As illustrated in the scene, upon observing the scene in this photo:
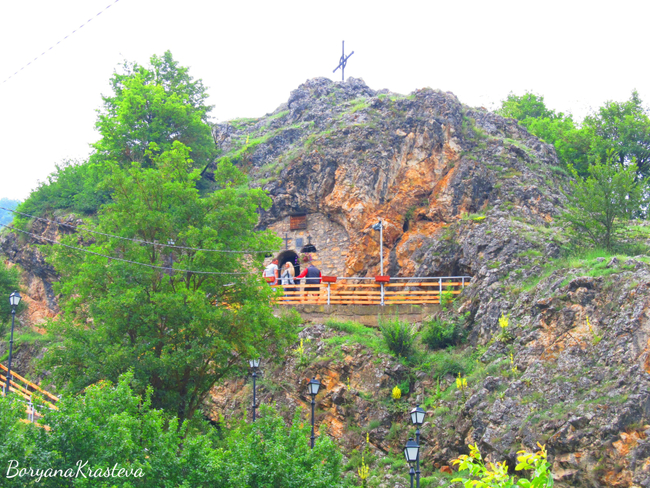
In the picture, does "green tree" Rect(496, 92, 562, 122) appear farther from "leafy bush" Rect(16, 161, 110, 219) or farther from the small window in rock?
"leafy bush" Rect(16, 161, 110, 219)

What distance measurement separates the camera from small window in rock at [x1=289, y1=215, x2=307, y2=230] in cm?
2598

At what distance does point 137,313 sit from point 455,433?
820 centimetres

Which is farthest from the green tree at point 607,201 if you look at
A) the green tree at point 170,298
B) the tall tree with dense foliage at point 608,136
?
the tall tree with dense foliage at point 608,136

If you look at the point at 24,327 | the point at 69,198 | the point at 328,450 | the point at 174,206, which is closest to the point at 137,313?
the point at 174,206

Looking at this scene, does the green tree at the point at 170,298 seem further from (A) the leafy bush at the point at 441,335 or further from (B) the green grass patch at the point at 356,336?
(A) the leafy bush at the point at 441,335

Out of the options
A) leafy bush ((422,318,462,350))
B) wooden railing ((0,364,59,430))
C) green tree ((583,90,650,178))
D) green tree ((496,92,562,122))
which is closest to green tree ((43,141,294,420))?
wooden railing ((0,364,59,430))

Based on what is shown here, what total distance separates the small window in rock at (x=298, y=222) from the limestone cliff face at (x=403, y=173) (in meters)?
0.24

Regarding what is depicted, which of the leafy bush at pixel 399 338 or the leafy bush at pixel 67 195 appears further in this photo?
the leafy bush at pixel 67 195

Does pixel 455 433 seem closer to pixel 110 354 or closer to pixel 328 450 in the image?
pixel 328 450

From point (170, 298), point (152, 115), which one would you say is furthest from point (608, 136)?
point (170, 298)

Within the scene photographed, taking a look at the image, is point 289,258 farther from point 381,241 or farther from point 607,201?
point 607,201

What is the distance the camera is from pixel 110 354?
13.5 m

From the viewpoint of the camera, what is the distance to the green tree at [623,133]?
96.0 ft

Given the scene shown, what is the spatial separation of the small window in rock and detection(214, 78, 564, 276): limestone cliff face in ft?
0.78
